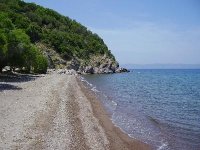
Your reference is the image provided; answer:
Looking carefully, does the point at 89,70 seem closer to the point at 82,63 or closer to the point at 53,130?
the point at 82,63

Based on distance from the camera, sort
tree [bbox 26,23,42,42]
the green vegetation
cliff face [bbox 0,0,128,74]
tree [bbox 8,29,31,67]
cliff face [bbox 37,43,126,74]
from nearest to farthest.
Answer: tree [bbox 8,29,31,67] < cliff face [bbox 37,43,126,74] < tree [bbox 26,23,42,42] < cliff face [bbox 0,0,128,74] < the green vegetation

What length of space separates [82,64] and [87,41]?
1502 inches

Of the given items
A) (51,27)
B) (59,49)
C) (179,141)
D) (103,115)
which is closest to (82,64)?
(59,49)

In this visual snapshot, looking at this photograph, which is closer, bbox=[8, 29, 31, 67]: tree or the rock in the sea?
bbox=[8, 29, 31, 67]: tree

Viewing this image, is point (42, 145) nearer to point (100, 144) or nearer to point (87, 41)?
point (100, 144)

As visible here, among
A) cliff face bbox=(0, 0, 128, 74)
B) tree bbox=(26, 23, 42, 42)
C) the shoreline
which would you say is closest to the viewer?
the shoreline

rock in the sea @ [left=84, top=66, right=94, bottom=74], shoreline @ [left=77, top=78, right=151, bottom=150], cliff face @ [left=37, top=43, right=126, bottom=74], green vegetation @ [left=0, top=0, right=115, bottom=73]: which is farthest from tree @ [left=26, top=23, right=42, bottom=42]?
shoreline @ [left=77, top=78, right=151, bottom=150]

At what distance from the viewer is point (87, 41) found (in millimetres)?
191375

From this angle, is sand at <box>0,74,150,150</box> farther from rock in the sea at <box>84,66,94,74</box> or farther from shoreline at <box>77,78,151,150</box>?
rock in the sea at <box>84,66,94,74</box>

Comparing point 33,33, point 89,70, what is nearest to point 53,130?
point 33,33

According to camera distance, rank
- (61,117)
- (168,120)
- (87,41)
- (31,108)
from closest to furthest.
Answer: (61,117) < (31,108) < (168,120) < (87,41)

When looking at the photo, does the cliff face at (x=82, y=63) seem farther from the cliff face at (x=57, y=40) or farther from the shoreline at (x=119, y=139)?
the shoreline at (x=119, y=139)

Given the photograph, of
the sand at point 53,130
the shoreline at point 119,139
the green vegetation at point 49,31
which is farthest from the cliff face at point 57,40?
the shoreline at point 119,139

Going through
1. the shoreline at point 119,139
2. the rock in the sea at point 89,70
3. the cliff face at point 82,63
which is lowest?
the shoreline at point 119,139
